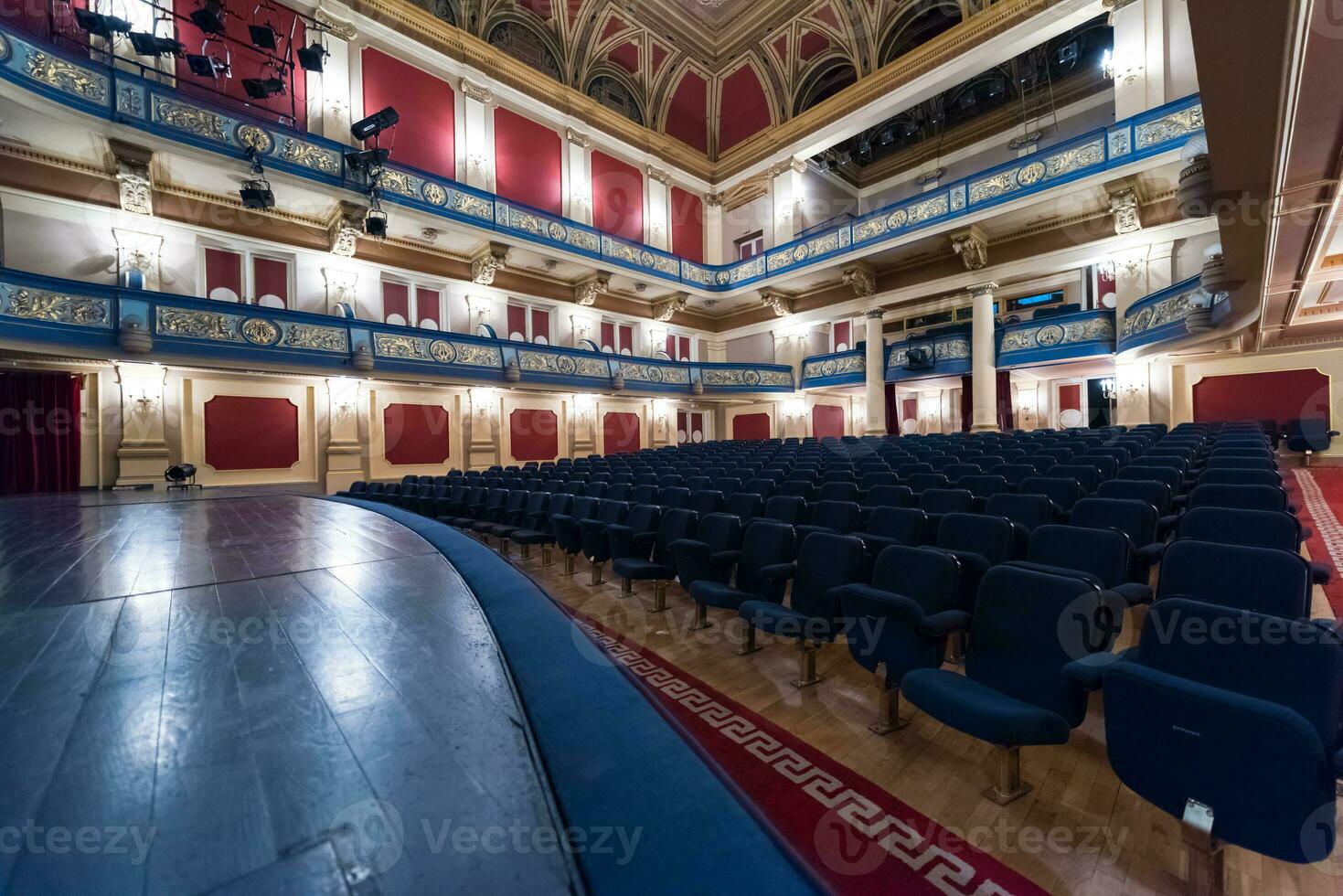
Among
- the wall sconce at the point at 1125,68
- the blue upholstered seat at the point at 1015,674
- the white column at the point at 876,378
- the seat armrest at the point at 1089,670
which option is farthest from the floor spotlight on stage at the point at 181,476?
the wall sconce at the point at 1125,68

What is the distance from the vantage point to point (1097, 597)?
1757mm

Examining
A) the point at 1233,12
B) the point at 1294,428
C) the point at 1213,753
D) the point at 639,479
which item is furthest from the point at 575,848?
the point at 1294,428

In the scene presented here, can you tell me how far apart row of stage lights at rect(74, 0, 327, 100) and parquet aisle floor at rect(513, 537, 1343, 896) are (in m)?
10.5

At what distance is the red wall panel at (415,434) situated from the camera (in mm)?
10781

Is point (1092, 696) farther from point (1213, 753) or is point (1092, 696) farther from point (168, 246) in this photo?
point (168, 246)

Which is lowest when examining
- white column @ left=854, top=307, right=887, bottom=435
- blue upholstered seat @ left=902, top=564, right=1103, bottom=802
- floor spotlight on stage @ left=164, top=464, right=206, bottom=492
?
blue upholstered seat @ left=902, top=564, right=1103, bottom=802

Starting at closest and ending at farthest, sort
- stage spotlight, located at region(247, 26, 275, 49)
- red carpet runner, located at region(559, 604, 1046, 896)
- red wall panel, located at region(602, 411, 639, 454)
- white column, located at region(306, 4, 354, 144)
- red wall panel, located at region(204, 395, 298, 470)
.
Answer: red carpet runner, located at region(559, 604, 1046, 896) < stage spotlight, located at region(247, 26, 275, 49) < red wall panel, located at region(204, 395, 298, 470) < white column, located at region(306, 4, 354, 144) < red wall panel, located at region(602, 411, 639, 454)

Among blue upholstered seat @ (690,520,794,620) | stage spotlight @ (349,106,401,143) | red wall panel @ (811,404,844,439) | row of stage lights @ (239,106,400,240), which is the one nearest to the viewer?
blue upholstered seat @ (690,520,794,620)

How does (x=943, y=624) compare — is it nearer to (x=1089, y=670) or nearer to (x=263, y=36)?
(x=1089, y=670)

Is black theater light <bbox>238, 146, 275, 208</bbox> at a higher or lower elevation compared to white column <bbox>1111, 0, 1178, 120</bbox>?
lower

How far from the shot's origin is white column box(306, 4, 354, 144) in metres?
10.3

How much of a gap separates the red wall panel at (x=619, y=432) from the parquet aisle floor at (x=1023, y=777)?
1140 centimetres

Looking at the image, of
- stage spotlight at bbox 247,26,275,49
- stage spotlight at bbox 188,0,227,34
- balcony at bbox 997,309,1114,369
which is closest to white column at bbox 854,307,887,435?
balcony at bbox 997,309,1114,369

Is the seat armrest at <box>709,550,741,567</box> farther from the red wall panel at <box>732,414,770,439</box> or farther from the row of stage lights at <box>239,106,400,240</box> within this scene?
the red wall panel at <box>732,414,770,439</box>
